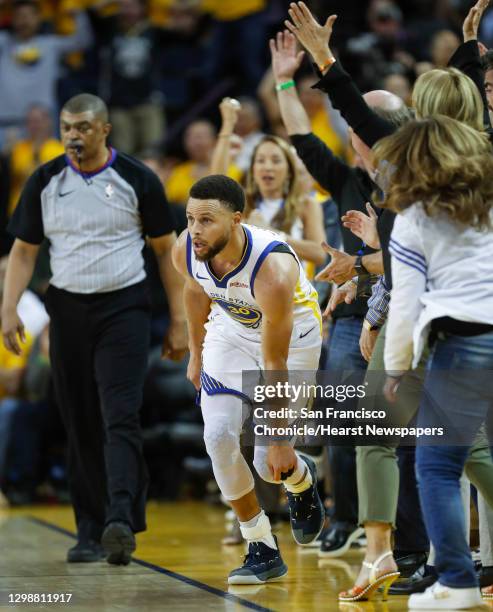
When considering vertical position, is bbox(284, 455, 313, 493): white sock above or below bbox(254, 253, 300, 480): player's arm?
below

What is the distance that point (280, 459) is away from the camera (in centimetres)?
514

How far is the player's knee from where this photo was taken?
5223mm

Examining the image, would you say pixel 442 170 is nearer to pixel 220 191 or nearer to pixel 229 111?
pixel 220 191

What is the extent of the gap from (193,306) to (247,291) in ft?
1.58

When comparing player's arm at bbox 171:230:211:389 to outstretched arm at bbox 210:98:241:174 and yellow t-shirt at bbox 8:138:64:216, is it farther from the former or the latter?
yellow t-shirt at bbox 8:138:64:216

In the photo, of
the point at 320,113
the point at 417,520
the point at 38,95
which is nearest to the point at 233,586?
the point at 417,520

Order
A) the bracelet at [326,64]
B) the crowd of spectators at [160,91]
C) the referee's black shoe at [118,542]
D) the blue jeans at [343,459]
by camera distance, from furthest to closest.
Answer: the crowd of spectators at [160,91] → the blue jeans at [343,459] → the referee's black shoe at [118,542] → the bracelet at [326,64]

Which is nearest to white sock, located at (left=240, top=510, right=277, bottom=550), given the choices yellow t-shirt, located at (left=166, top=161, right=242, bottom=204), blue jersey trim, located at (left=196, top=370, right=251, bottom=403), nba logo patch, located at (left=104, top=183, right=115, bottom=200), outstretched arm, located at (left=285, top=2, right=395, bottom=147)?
blue jersey trim, located at (left=196, top=370, right=251, bottom=403)

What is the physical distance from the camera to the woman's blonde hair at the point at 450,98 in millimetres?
4621

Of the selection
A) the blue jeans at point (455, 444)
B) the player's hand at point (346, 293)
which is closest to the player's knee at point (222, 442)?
the player's hand at point (346, 293)

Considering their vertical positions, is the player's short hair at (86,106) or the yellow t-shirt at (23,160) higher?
the yellow t-shirt at (23,160)

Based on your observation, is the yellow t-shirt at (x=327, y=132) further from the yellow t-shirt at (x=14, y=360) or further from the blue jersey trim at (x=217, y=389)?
the blue jersey trim at (x=217, y=389)

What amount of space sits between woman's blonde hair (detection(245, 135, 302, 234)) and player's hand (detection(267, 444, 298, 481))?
2.21 meters

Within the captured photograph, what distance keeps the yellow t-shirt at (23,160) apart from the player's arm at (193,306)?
5.84m
